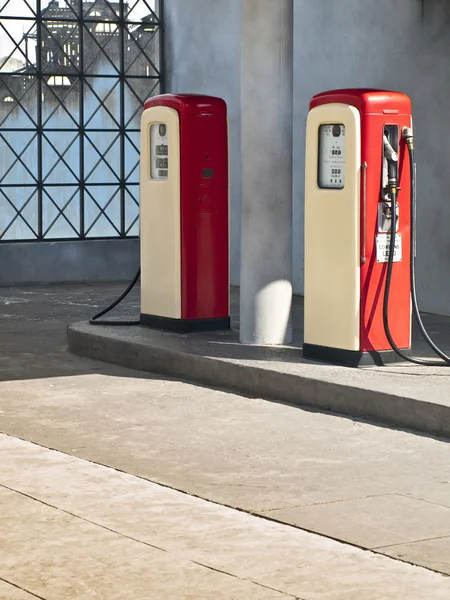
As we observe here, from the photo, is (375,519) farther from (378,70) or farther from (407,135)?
(378,70)

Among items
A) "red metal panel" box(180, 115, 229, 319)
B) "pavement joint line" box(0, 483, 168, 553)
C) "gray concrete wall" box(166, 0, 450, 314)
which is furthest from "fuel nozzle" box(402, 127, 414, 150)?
"gray concrete wall" box(166, 0, 450, 314)

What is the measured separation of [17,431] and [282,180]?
129 inches

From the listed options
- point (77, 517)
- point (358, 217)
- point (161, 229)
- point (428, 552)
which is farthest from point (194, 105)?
point (428, 552)

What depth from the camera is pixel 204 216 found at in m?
10.1

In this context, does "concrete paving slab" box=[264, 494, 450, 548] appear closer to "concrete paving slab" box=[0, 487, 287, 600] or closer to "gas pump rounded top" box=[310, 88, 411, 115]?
"concrete paving slab" box=[0, 487, 287, 600]

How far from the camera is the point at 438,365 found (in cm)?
845

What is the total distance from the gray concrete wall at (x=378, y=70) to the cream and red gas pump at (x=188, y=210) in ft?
10.2

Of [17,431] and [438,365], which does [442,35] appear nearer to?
[438,365]

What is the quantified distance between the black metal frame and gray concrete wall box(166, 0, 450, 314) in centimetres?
118

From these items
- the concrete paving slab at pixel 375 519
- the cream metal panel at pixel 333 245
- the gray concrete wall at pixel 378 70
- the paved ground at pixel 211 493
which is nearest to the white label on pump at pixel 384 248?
the cream metal panel at pixel 333 245

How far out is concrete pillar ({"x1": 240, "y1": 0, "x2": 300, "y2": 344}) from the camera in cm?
956

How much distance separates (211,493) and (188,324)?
14.0 feet

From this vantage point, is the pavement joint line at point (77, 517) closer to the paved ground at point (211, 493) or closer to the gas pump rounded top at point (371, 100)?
the paved ground at point (211, 493)

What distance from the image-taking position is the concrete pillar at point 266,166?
956 cm
